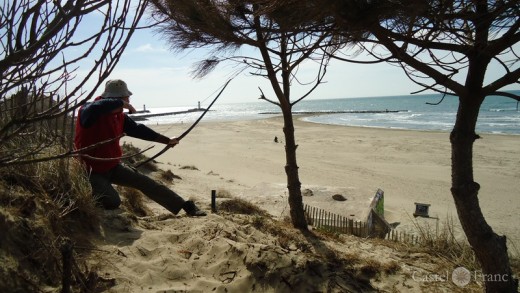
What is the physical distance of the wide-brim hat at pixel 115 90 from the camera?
370 cm

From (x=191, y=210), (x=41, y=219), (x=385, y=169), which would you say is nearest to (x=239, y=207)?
(x=191, y=210)

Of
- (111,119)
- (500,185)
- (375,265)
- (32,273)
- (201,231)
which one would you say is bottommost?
(500,185)

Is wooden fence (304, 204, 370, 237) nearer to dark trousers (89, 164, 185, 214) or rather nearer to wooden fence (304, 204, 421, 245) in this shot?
wooden fence (304, 204, 421, 245)

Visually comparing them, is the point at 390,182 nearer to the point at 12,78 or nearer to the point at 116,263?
the point at 116,263

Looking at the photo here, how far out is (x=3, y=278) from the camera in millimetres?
1743

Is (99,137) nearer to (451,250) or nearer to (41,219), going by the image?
(41,219)

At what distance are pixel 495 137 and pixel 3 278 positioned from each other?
25.3m

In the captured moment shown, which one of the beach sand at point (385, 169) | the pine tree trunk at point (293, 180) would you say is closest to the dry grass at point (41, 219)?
the pine tree trunk at point (293, 180)

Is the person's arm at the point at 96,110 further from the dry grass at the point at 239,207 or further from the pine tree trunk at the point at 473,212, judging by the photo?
the pine tree trunk at the point at 473,212

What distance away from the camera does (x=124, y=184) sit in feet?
12.4

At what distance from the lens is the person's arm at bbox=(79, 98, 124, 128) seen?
11.4 ft

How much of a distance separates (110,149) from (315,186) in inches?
209

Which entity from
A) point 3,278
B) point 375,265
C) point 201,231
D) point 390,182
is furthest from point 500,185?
point 3,278

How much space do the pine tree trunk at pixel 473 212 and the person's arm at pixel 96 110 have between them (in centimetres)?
294
